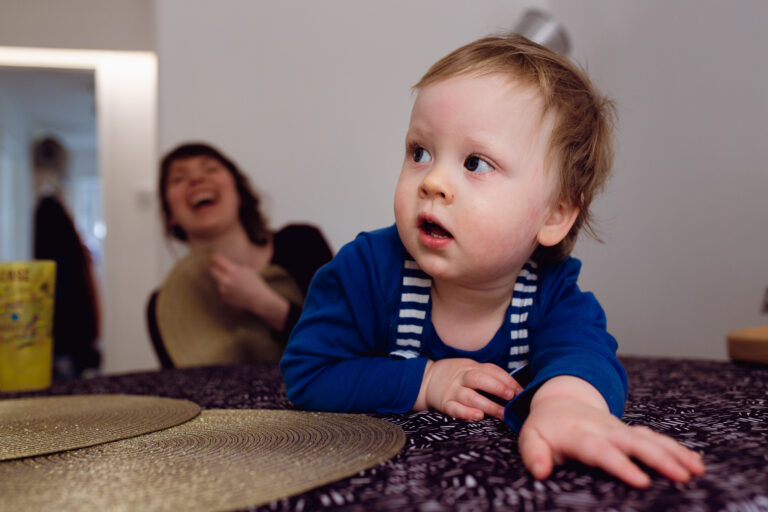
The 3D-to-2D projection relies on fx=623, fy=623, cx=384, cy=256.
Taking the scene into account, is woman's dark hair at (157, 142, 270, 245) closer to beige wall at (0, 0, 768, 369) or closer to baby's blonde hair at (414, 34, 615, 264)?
beige wall at (0, 0, 768, 369)

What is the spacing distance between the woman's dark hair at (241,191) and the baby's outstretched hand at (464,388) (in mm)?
1155

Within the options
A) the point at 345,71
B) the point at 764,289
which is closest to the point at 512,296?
the point at 764,289

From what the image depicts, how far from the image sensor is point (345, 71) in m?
1.83

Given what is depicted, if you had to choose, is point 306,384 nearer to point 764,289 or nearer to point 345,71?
point 764,289

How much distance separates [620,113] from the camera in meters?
1.58

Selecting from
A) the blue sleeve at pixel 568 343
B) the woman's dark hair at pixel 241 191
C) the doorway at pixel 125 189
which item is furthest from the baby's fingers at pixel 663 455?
the doorway at pixel 125 189

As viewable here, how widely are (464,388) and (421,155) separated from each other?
238 millimetres

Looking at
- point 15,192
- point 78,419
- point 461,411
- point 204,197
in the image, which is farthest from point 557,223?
point 15,192

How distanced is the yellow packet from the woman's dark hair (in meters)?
0.72

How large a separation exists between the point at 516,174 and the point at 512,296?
6.7 inches

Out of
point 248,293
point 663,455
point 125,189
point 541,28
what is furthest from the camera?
point 125,189

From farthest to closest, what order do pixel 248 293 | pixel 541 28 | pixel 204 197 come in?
pixel 204 197
pixel 541 28
pixel 248 293

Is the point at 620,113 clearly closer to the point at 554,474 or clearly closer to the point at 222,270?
the point at 222,270

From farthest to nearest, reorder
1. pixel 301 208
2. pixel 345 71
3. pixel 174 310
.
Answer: pixel 301 208 < pixel 345 71 < pixel 174 310
